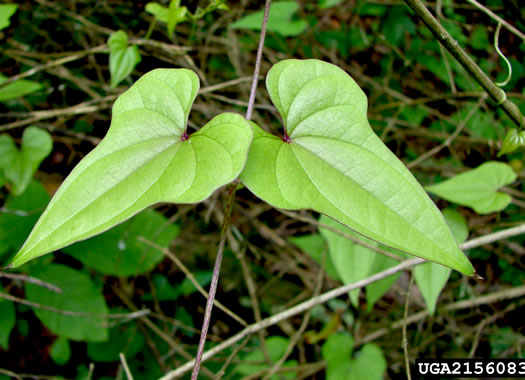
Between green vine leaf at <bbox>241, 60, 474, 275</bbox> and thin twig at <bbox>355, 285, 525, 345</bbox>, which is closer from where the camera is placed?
green vine leaf at <bbox>241, 60, 474, 275</bbox>

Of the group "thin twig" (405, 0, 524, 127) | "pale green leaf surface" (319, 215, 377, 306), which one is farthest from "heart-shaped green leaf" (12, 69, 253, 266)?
"pale green leaf surface" (319, 215, 377, 306)

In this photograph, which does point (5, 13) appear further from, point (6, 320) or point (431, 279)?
point (431, 279)

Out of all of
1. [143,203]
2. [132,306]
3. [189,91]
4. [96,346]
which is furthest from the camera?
[132,306]

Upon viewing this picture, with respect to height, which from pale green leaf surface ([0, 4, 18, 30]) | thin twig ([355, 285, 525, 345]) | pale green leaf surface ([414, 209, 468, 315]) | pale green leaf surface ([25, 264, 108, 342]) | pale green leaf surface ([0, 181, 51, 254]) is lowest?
thin twig ([355, 285, 525, 345])

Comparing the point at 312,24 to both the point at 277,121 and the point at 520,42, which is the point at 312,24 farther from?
the point at 520,42

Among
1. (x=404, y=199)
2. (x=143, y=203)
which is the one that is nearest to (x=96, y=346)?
(x=143, y=203)

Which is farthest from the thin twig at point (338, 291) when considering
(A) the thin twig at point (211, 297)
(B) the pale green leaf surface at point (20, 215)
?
(B) the pale green leaf surface at point (20, 215)

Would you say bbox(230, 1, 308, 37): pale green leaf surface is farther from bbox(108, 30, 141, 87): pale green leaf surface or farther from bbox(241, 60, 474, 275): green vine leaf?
bbox(241, 60, 474, 275): green vine leaf
